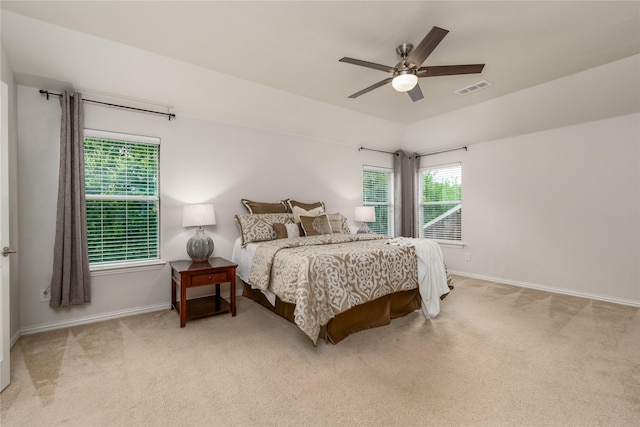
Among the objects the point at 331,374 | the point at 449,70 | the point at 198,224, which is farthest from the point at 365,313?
the point at 449,70

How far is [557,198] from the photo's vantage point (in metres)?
4.10

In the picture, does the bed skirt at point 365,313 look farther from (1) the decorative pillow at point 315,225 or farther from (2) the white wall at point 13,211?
(2) the white wall at point 13,211

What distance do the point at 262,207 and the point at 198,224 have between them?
0.93 m

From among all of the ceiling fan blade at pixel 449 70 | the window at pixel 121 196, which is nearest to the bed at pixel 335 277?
the window at pixel 121 196

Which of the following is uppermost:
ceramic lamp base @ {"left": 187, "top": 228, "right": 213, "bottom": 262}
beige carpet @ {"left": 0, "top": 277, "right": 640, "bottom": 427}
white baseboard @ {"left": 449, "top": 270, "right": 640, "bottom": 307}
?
ceramic lamp base @ {"left": 187, "top": 228, "right": 213, "bottom": 262}

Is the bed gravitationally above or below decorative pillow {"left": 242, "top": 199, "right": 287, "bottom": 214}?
below

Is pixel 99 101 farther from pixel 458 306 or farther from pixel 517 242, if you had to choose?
pixel 517 242

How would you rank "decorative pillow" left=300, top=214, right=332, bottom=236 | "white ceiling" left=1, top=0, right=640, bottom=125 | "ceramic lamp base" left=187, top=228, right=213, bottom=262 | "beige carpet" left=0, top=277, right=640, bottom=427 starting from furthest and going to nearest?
"decorative pillow" left=300, top=214, right=332, bottom=236
"ceramic lamp base" left=187, top=228, right=213, bottom=262
"white ceiling" left=1, top=0, right=640, bottom=125
"beige carpet" left=0, top=277, right=640, bottom=427

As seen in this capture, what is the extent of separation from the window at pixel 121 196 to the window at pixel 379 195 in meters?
3.48

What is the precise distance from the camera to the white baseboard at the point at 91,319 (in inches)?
107

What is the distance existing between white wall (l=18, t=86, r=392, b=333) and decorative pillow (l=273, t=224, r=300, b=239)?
26.9 inches

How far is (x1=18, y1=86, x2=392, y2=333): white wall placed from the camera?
2.77 metres

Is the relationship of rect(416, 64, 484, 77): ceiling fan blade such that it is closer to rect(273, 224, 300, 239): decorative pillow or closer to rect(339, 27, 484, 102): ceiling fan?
rect(339, 27, 484, 102): ceiling fan

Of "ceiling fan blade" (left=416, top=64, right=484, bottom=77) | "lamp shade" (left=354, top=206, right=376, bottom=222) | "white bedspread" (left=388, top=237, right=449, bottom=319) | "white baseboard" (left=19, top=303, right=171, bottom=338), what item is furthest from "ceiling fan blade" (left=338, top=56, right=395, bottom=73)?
"white baseboard" (left=19, top=303, right=171, bottom=338)
